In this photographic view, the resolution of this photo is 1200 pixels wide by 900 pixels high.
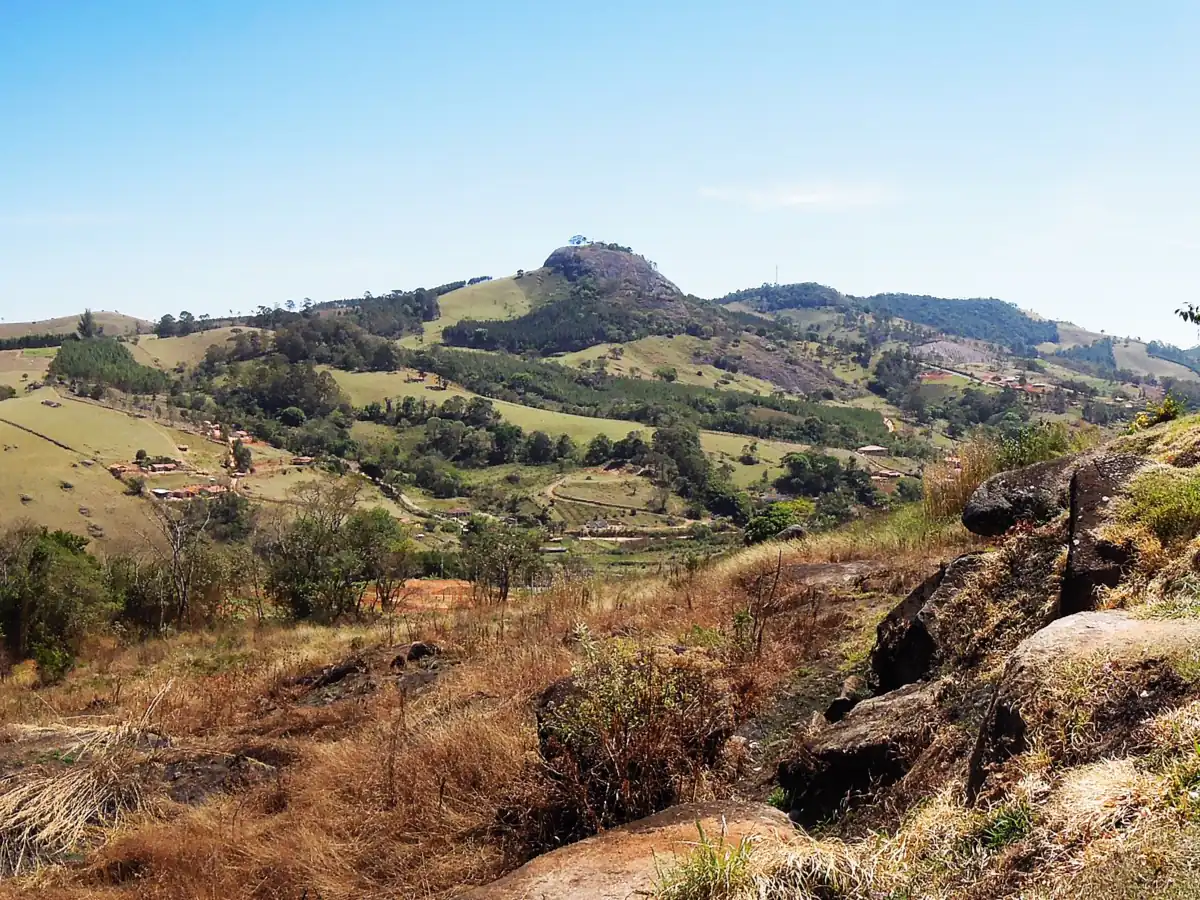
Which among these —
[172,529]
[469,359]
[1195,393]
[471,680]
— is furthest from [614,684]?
[1195,393]

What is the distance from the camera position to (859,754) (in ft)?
13.8

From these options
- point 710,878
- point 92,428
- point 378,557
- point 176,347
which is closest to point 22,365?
point 176,347

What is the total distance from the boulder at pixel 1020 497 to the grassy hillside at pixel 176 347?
140 metres

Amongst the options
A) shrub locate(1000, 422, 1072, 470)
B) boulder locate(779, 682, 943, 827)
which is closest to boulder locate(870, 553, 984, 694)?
boulder locate(779, 682, 943, 827)

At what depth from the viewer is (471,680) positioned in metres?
7.96

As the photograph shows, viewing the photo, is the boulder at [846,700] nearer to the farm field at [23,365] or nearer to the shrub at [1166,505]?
the shrub at [1166,505]

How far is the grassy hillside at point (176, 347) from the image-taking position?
130 m

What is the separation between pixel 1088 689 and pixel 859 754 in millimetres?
1459

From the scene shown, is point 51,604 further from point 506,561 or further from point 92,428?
point 92,428

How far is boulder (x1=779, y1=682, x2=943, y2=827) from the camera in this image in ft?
13.2

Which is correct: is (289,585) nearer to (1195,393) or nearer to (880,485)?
(880,485)

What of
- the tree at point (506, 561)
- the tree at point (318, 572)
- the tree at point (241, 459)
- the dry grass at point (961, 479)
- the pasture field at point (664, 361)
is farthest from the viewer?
the pasture field at point (664, 361)

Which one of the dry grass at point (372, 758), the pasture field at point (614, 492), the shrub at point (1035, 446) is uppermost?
the shrub at point (1035, 446)

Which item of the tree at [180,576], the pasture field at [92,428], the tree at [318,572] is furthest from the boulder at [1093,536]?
the pasture field at [92,428]
